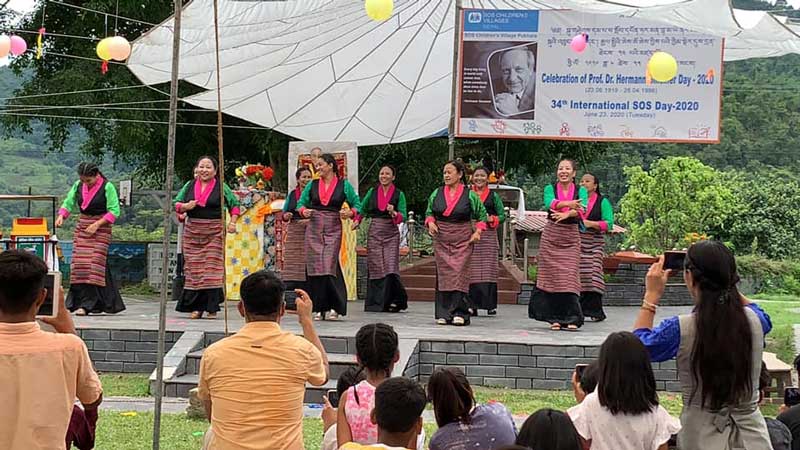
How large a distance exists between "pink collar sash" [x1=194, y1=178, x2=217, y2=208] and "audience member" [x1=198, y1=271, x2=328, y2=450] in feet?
17.3

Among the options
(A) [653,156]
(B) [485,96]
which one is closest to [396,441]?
(B) [485,96]

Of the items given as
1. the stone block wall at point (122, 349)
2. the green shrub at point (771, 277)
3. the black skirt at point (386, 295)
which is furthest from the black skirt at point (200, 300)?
the green shrub at point (771, 277)

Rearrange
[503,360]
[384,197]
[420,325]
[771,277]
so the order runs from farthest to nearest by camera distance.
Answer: [771,277], [384,197], [420,325], [503,360]

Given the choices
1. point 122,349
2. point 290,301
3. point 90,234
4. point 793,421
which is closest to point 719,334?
point 793,421

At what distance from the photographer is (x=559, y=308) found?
347 inches

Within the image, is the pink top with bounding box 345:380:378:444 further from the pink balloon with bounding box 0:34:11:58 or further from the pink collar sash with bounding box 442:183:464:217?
the pink balloon with bounding box 0:34:11:58

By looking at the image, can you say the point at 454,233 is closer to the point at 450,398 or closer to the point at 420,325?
the point at 420,325

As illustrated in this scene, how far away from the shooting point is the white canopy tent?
982 centimetres

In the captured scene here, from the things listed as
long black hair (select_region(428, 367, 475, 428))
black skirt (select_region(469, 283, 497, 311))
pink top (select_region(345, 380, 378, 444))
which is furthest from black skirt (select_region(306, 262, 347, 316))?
long black hair (select_region(428, 367, 475, 428))

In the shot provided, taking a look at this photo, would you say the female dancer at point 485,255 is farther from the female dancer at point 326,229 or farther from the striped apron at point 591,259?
the female dancer at point 326,229

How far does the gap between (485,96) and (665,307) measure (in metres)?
4.25

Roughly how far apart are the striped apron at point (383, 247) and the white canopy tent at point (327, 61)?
82.9 inches

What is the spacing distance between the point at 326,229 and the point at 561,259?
6.60 ft

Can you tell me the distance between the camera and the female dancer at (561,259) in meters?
8.60
